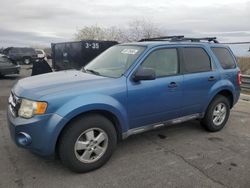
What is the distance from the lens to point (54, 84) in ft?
12.4

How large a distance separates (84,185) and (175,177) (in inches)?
45.6

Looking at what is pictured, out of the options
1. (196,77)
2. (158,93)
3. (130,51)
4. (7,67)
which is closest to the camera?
(158,93)

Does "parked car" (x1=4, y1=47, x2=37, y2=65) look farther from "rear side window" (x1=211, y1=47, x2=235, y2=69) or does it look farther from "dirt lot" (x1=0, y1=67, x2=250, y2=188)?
"rear side window" (x1=211, y1=47, x2=235, y2=69)

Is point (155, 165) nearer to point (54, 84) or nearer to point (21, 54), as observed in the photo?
point (54, 84)

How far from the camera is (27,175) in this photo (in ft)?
12.0

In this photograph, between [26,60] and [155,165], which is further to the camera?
[26,60]

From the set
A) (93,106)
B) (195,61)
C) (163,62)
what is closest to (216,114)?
(195,61)

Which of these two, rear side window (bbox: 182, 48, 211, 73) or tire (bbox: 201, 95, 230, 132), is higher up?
rear side window (bbox: 182, 48, 211, 73)

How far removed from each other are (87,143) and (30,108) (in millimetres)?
845

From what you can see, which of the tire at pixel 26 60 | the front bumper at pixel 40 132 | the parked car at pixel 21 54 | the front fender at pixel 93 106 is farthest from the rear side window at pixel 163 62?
the tire at pixel 26 60

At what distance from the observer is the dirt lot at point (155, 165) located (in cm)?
354

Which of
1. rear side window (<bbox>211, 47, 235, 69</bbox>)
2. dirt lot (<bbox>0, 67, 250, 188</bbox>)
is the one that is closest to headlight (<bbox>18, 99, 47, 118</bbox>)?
dirt lot (<bbox>0, 67, 250, 188</bbox>)

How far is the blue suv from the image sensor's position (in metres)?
3.45

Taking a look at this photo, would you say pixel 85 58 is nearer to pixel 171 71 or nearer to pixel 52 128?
pixel 171 71
